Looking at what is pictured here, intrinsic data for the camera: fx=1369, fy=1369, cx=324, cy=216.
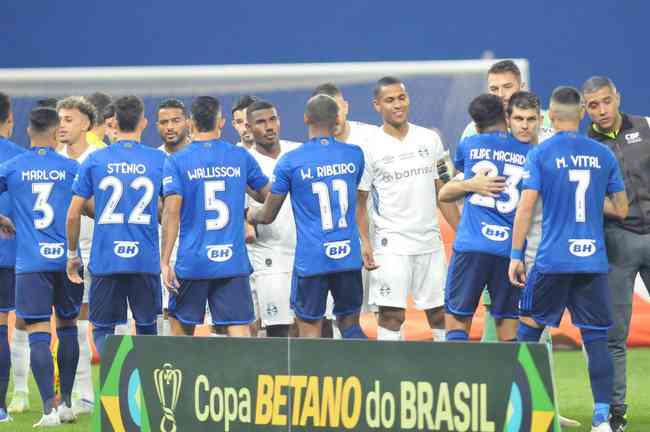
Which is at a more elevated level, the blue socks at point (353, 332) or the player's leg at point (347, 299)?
the player's leg at point (347, 299)

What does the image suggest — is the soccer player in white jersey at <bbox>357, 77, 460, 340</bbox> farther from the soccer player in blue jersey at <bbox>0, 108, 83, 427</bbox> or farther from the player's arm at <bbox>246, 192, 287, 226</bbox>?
the soccer player in blue jersey at <bbox>0, 108, 83, 427</bbox>

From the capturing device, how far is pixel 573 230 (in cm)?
705

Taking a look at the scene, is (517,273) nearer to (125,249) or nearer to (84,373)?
(125,249)

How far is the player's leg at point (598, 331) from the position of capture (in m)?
7.12

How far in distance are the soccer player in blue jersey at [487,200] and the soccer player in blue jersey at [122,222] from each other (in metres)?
1.73

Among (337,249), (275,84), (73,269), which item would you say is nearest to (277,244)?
(337,249)

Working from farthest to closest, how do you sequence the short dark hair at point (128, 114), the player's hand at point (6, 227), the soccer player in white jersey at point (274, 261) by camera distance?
the soccer player in white jersey at point (274, 261)
the player's hand at point (6, 227)
the short dark hair at point (128, 114)

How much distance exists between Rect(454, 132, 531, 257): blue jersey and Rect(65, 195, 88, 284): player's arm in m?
2.16

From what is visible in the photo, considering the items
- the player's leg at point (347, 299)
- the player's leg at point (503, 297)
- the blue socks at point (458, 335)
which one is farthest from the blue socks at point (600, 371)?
the player's leg at point (347, 299)

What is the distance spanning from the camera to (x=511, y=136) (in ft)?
25.2

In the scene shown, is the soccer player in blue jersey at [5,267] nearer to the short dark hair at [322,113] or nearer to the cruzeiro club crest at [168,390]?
the short dark hair at [322,113]

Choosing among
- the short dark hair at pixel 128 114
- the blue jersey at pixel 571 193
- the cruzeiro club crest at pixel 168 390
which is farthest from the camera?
the short dark hair at pixel 128 114

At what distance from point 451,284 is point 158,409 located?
236cm

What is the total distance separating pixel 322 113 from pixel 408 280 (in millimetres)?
1373
